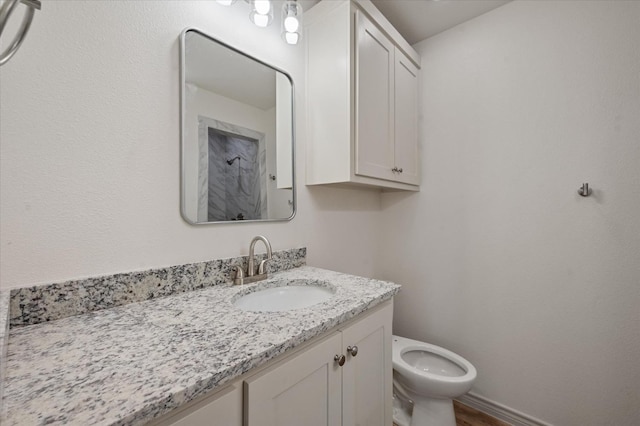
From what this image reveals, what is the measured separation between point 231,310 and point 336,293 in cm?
37

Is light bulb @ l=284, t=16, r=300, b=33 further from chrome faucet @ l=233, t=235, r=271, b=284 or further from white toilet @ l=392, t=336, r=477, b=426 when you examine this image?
white toilet @ l=392, t=336, r=477, b=426

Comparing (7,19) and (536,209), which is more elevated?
(7,19)

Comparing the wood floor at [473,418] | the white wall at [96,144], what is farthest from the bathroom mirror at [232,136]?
the wood floor at [473,418]

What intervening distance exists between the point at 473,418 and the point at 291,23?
2294mm

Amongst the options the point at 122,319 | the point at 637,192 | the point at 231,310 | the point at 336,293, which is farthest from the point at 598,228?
the point at 122,319

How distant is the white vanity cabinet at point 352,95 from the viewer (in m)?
1.25

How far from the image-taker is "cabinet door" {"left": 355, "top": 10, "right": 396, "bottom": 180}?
128cm

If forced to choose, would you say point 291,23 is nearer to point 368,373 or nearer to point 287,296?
point 287,296

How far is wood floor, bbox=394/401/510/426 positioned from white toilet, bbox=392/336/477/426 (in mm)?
261

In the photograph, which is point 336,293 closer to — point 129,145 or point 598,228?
point 129,145

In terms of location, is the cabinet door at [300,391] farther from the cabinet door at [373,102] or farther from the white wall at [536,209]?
the white wall at [536,209]

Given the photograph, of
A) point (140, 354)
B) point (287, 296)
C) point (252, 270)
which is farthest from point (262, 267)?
point (140, 354)

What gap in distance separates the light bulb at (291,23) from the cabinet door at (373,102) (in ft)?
0.98

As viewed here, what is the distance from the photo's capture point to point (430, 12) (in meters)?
1.58
